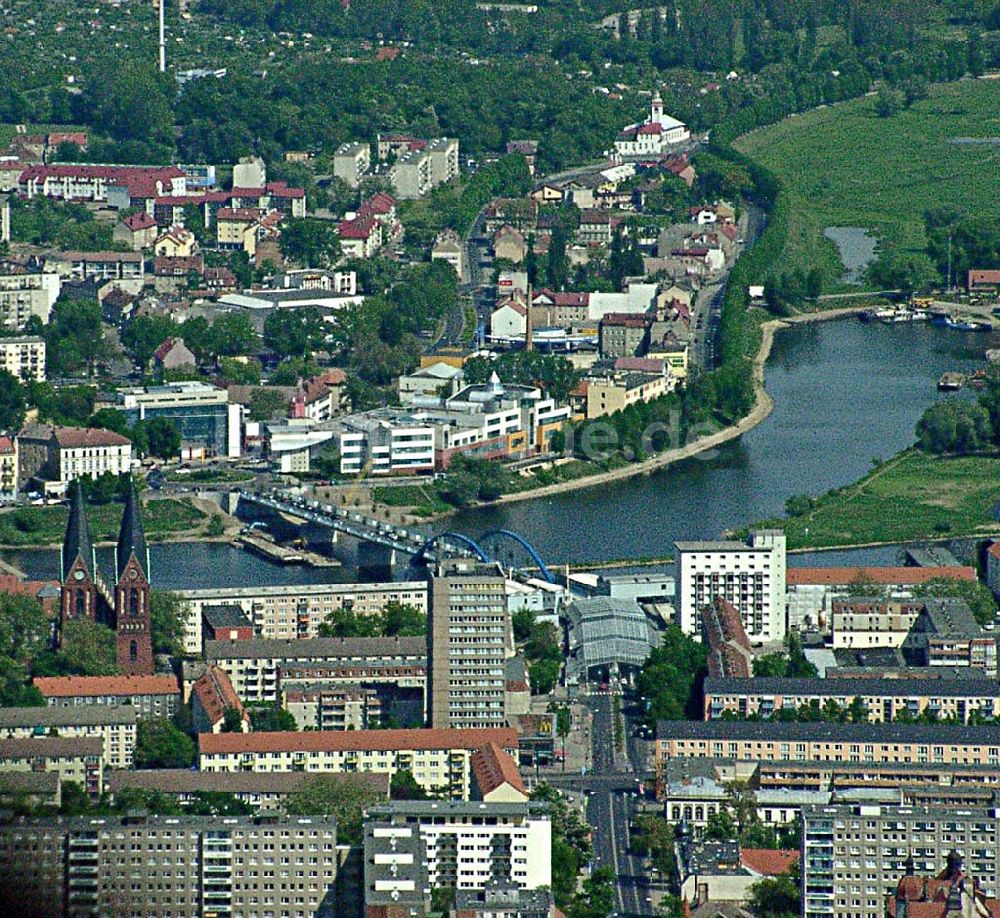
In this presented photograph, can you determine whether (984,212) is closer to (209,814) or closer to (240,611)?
(240,611)

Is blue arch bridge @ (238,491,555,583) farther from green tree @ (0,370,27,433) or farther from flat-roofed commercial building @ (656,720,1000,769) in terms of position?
flat-roofed commercial building @ (656,720,1000,769)

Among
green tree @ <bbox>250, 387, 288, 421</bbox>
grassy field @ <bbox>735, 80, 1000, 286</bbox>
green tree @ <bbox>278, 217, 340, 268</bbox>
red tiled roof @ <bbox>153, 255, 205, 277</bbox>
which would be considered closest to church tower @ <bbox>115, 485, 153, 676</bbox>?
green tree @ <bbox>250, 387, 288, 421</bbox>

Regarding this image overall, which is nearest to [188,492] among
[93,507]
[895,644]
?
[93,507]

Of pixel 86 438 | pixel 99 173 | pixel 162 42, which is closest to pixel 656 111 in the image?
pixel 162 42

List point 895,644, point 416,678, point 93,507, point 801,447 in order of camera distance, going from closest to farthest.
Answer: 1. point 416,678
2. point 895,644
3. point 93,507
4. point 801,447

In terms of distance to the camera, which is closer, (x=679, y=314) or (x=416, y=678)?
(x=416, y=678)

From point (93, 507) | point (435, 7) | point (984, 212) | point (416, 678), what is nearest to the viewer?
point (416, 678)
